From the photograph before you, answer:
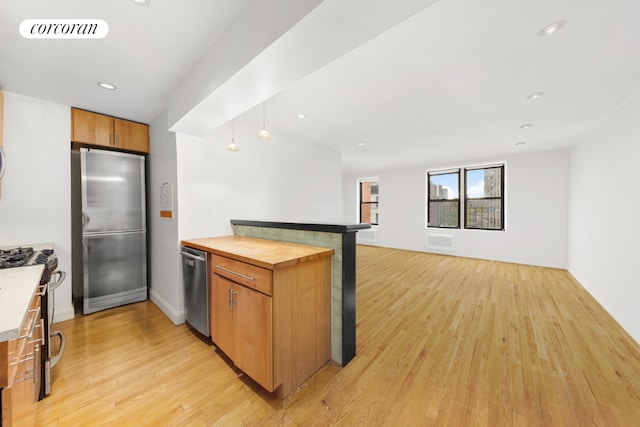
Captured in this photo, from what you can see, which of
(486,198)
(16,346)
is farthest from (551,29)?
(486,198)

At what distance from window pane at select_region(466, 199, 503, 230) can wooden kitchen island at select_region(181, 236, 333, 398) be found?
569cm

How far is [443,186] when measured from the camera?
639 cm

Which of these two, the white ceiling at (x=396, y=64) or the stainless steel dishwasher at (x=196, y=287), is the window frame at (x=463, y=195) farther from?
the stainless steel dishwasher at (x=196, y=287)

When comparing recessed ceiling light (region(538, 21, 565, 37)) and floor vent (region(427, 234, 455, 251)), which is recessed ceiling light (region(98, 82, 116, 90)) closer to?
recessed ceiling light (region(538, 21, 565, 37))

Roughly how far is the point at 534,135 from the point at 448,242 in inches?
123

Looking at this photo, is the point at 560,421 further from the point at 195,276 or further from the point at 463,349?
the point at 195,276

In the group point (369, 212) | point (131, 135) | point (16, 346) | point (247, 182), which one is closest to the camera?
point (16, 346)

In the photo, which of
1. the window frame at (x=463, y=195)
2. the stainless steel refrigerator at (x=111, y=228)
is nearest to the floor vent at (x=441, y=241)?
the window frame at (x=463, y=195)

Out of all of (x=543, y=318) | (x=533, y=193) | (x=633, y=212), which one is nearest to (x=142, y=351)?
(x=543, y=318)

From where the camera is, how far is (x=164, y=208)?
276cm

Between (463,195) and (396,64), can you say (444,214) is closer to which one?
(463,195)

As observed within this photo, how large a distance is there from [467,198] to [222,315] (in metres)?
6.39

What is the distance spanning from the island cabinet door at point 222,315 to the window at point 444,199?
6.19 metres

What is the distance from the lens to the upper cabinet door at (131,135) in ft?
9.60
